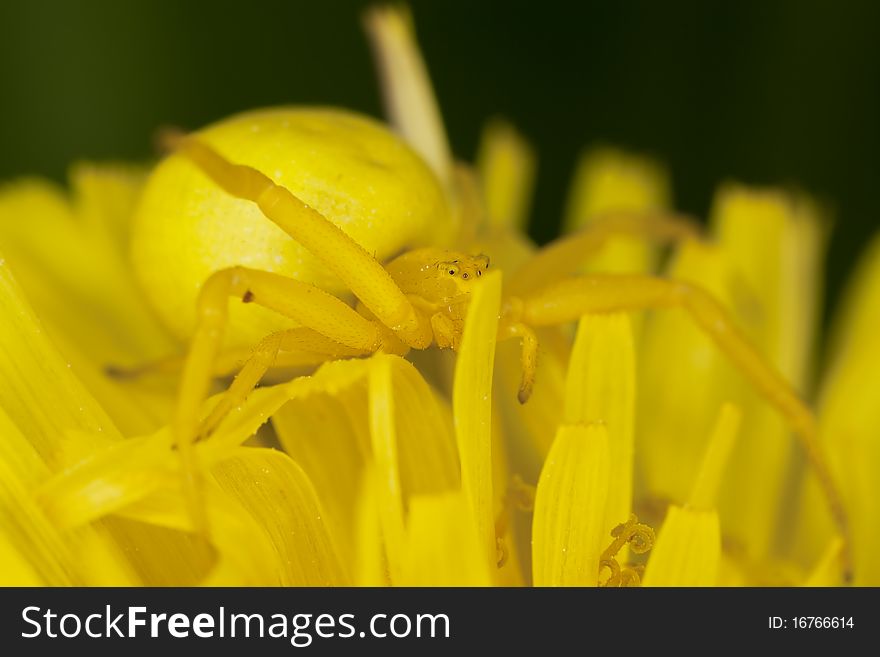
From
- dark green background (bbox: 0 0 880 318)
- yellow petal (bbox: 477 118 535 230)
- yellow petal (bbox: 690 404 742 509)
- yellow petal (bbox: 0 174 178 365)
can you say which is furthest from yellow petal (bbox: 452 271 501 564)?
dark green background (bbox: 0 0 880 318)

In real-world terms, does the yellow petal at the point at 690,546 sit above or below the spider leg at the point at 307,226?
below

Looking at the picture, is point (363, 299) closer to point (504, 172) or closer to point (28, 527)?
point (28, 527)

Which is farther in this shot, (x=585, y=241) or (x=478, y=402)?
(x=585, y=241)

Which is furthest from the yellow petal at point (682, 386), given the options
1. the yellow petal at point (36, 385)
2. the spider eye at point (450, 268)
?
the yellow petal at point (36, 385)

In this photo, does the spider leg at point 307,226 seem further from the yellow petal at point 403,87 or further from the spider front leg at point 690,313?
the yellow petal at point 403,87

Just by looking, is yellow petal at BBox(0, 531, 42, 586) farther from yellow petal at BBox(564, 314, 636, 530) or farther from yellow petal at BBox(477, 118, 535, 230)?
yellow petal at BBox(477, 118, 535, 230)

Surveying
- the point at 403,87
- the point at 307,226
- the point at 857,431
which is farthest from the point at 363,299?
the point at 857,431

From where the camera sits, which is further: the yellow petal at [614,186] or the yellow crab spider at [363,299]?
the yellow petal at [614,186]
